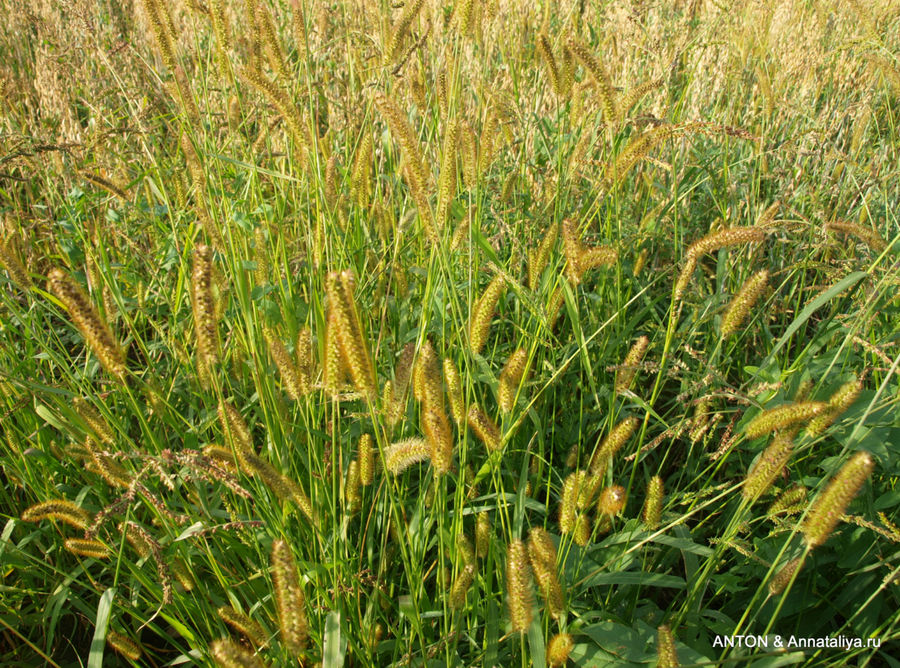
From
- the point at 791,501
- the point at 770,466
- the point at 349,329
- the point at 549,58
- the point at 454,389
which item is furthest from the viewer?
the point at 549,58

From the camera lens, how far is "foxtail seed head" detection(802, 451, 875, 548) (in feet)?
3.10

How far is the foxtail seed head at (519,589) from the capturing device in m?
1.02

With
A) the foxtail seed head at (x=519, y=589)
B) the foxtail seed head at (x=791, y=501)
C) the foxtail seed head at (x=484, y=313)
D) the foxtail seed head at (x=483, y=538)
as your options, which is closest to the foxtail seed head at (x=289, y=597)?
the foxtail seed head at (x=519, y=589)

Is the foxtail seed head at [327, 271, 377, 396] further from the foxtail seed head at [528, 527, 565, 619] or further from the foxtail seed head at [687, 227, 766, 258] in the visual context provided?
the foxtail seed head at [687, 227, 766, 258]

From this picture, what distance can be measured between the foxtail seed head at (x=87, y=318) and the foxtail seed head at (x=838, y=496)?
118 cm

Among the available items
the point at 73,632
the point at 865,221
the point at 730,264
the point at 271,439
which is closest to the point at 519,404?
the point at 271,439

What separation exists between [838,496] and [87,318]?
1.20 m

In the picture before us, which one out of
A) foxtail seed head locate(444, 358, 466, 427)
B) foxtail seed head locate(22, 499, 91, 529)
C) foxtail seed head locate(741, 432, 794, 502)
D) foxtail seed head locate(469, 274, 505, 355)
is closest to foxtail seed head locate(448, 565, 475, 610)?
foxtail seed head locate(444, 358, 466, 427)

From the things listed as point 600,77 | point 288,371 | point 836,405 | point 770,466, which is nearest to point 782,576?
point 770,466

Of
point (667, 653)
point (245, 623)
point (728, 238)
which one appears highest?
point (728, 238)

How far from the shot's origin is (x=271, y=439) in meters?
1.38

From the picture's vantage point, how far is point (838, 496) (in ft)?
3.22

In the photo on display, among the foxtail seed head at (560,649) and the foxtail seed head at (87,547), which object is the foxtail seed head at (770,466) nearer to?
the foxtail seed head at (560,649)

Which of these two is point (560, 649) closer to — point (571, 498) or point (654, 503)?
point (571, 498)
